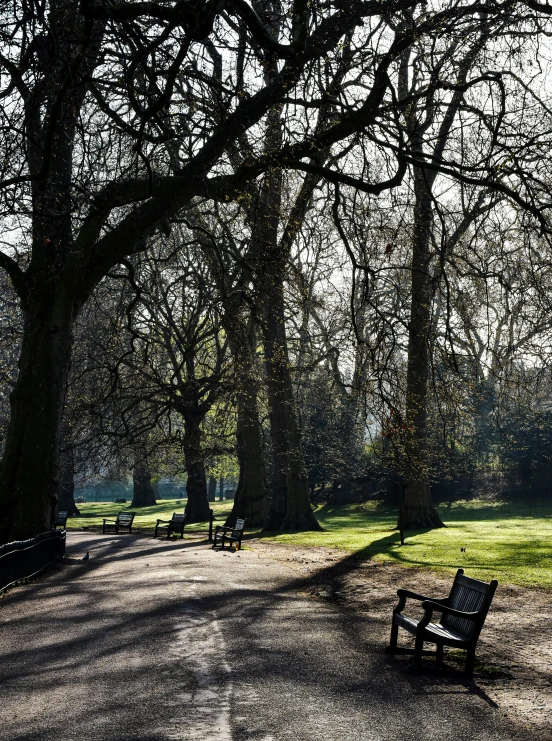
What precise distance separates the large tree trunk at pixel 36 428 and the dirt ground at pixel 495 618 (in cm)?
538

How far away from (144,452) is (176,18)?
1998 centimetres

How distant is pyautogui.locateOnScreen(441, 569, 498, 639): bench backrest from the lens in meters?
8.21

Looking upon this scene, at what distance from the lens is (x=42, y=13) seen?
880 cm

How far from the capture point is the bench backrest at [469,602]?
8211 mm

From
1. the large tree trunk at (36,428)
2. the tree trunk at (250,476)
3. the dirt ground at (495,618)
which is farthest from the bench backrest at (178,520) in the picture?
the large tree trunk at (36,428)

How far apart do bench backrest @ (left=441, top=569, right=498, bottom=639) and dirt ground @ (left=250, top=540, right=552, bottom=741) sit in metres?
0.46

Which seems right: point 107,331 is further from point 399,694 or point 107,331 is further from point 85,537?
point 399,694

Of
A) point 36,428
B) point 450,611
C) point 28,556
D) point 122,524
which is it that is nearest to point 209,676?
point 450,611

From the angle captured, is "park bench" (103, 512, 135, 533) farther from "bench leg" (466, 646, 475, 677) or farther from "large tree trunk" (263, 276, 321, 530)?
"bench leg" (466, 646, 475, 677)

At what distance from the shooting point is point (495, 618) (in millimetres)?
11719

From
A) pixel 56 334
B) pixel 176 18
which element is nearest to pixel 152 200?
pixel 56 334

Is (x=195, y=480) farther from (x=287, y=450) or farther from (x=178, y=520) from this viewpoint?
(x=287, y=450)

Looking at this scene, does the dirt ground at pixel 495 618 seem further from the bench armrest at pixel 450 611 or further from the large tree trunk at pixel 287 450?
the large tree trunk at pixel 287 450

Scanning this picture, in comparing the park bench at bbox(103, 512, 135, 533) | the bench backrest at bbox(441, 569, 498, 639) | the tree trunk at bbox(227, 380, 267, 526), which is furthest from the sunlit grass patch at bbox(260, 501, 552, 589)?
the park bench at bbox(103, 512, 135, 533)
